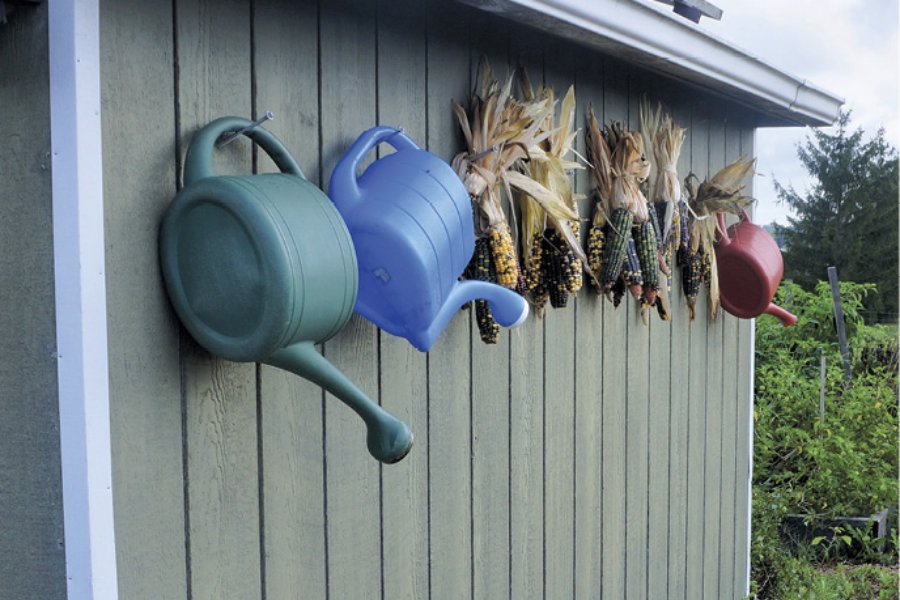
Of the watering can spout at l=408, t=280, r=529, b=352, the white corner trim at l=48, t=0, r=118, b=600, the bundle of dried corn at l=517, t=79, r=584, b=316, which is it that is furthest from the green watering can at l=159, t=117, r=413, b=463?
the bundle of dried corn at l=517, t=79, r=584, b=316

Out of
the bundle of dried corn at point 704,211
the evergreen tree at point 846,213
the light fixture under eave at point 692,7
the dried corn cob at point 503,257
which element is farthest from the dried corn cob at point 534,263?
the evergreen tree at point 846,213

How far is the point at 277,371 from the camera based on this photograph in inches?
66.8

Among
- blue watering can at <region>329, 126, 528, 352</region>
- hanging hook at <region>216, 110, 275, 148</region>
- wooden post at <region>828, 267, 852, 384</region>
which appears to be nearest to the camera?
hanging hook at <region>216, 110, 275, 148</region>

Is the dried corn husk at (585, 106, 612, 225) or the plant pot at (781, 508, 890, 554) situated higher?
the dried corn husk at (585, 106, 612, 225)

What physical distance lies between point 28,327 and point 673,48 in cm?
173

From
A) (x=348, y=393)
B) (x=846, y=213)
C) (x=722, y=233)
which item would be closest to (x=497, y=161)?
(x=348, y=393)

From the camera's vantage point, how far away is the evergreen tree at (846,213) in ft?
82.9

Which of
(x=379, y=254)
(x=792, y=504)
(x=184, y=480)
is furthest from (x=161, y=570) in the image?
(x=792, y=504)

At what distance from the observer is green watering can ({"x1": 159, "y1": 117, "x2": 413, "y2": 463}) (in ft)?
4.38

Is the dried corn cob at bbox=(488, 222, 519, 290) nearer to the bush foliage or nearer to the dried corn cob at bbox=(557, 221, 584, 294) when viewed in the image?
the dried corn cob at bbox=(557, 221, 584, 294)

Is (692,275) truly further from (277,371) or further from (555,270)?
(277,371)

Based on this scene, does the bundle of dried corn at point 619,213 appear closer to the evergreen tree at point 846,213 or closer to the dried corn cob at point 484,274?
the dried corn cob at point 484,274

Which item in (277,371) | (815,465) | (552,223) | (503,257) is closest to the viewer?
(277,371)

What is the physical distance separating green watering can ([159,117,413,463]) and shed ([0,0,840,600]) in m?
0.06
